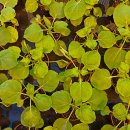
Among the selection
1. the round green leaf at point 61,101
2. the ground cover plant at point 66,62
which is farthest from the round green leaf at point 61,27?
the round green leaf at point 61,101

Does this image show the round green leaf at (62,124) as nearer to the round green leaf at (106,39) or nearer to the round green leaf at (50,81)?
the round green leaf at (50,81)

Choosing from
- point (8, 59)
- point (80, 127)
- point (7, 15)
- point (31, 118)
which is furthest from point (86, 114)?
point (7, 15)

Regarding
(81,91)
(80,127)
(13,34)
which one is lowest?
(80,127)

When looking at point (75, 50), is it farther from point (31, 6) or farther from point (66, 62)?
point (31, 6)

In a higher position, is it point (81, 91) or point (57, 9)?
point (57, 9)

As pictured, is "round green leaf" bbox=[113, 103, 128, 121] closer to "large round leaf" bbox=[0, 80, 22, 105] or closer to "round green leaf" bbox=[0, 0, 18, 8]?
"large round leaf" bbox=[0, 80, 22, 105]

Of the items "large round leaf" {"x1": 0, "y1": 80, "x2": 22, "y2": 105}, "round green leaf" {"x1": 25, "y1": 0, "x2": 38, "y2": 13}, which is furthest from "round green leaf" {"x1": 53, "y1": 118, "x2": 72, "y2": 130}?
"round green leaf" {"x1": 25, "y1": 0, "x2": 38, "y2": 13}

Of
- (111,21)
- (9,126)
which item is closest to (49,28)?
(111,21)

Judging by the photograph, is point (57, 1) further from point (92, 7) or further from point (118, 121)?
point (118, 121)
